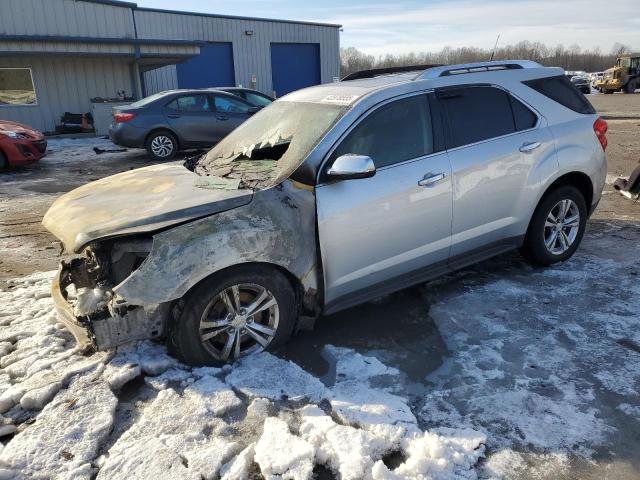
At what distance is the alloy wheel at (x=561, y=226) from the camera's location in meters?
4.69

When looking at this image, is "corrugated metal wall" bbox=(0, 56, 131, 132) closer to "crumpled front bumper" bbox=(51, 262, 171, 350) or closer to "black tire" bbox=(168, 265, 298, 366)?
"crumpled front bumper" bbox=(51, 262, 171, 350)

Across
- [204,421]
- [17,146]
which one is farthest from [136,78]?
[204,421]

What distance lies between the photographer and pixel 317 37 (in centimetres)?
2731

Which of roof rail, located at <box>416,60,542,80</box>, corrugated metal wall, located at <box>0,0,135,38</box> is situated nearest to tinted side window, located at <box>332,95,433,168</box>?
roof rail, located at <box>416,60,542,80</box>

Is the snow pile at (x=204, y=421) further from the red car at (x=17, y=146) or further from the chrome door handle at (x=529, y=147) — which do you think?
the red car at (x=17, y=146)

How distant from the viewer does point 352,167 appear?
3.25 metres

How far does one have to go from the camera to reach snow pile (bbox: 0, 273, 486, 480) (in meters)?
2.47

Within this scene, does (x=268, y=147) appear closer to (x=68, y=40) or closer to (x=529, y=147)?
(x=529, y=147)

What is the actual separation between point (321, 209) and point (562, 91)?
9.38 feet

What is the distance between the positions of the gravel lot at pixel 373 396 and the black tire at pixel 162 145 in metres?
7.69

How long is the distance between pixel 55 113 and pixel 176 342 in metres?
18.3

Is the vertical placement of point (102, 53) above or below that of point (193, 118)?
above

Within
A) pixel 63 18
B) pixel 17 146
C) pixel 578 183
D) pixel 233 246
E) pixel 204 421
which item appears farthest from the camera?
pixel 63 18

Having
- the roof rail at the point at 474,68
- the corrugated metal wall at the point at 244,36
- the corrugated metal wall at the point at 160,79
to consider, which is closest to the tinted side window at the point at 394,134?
the roof rail at the point at 474,68
